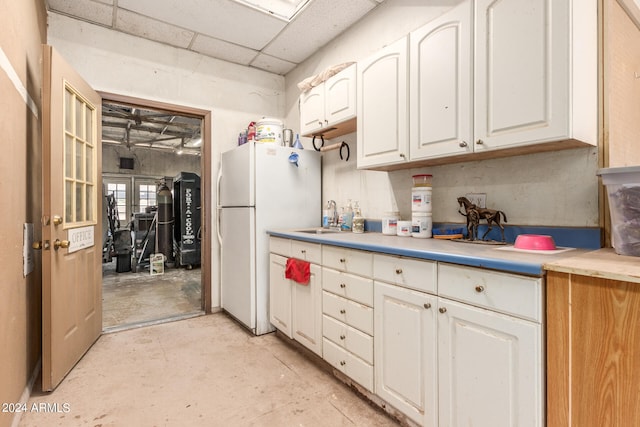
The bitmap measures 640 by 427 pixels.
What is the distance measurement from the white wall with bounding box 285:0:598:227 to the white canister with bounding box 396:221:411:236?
212 millimetres

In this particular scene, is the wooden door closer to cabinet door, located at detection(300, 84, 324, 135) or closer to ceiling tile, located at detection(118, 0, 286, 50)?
ceiling tile, located at detection(118, 0, 286, 50)

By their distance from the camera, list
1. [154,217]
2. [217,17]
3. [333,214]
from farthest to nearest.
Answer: [154,217] < [333,214] < [217,17]

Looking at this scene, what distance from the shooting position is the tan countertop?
3.03 feet

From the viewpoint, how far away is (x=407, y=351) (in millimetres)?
1513

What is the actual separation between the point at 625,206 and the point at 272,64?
10.8 feet

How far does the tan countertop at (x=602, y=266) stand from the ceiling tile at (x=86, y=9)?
343 cm

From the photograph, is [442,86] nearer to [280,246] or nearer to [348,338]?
[348,338]

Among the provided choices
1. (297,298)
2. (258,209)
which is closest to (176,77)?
(258,209)

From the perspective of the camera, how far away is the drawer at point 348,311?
5.73 feet

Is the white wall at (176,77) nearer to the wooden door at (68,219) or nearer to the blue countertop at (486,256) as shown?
the wooden door at (68,219)

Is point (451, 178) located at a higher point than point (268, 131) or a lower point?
lower

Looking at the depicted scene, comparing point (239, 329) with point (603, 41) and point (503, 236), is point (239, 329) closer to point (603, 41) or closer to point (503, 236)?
point (503, 236)

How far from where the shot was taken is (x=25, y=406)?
1.76 m

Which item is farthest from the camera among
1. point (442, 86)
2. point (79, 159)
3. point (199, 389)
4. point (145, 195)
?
point (145, 195)
